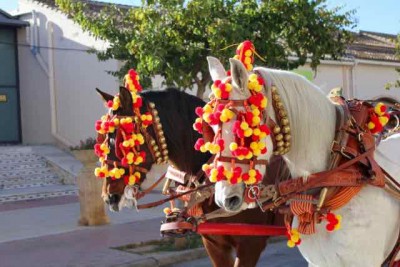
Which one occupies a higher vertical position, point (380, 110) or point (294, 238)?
point (380, 110)

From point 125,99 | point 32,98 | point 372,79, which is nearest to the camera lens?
point 125,99

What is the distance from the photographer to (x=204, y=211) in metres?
4.23

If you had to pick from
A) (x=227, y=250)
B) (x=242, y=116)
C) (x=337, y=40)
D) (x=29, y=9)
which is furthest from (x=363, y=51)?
(x=242, y=116)

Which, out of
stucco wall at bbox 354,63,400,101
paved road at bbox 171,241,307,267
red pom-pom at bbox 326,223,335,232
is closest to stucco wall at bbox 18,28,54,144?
stucco wall at bbox 354,63,400,101

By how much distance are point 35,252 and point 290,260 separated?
3585 millimetres

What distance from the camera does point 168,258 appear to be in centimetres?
761

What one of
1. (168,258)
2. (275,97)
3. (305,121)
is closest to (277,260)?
(168,258)

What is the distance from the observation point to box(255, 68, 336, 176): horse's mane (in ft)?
9.62

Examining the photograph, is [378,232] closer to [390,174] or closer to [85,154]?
[390,174]

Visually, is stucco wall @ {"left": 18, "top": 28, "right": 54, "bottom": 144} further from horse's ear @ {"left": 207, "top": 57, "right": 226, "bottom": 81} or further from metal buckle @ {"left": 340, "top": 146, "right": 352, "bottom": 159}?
metal buckle @ {"left": 340, "top": 146, "right": 352, "bottom": 159}

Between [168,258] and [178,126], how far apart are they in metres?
3.74

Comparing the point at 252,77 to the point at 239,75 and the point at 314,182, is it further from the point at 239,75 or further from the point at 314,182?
the point at 314,182

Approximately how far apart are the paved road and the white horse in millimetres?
4194

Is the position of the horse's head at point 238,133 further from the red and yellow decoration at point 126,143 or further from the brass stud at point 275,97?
the red and yellow decoration at point 126,143
